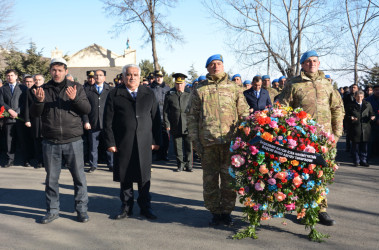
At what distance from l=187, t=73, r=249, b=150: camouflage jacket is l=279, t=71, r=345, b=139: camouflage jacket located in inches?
30.8

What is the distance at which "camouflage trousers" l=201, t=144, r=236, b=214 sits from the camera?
466 centimetres

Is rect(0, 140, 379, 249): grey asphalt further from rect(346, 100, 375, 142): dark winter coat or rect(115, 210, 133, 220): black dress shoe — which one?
rect(346, 100, 375, 142): dark winter coat

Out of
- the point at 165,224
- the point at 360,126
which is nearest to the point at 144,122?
the point at 165,224

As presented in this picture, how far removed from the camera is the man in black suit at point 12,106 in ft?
29.5

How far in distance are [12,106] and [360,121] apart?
9.45m

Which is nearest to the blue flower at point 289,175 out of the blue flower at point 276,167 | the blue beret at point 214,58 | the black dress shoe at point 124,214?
the blue flower at point 276,167

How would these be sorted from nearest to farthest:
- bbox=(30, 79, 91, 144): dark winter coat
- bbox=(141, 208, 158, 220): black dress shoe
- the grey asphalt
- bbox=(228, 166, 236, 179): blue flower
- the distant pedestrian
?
the grey asphalt
bbox=(228, 166, 236, 179): blue flower
bbox=(30, 79, 91, 144): dark winter coat
bbox=(141, 208, 158, 220): black dress shoe
the distant pedestrian

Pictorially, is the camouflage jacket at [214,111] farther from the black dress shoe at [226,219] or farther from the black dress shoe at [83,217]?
the black dress shoe at [83,217]

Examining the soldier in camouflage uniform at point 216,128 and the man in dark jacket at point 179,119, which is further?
the man in dark jacket at point 179,119

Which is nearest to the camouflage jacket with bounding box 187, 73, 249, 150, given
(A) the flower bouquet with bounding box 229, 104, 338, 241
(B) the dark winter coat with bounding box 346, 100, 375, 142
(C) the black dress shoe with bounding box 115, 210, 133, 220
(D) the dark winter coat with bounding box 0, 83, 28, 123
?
(A) the flower bouquet with bounding box 229, 104, 338, 241

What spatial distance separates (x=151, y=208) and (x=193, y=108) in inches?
72.0

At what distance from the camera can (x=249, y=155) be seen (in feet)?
13.3

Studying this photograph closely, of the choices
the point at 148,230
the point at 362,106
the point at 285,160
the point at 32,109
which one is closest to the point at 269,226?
the point at 285,160

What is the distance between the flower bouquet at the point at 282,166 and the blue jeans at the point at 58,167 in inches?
89.0
